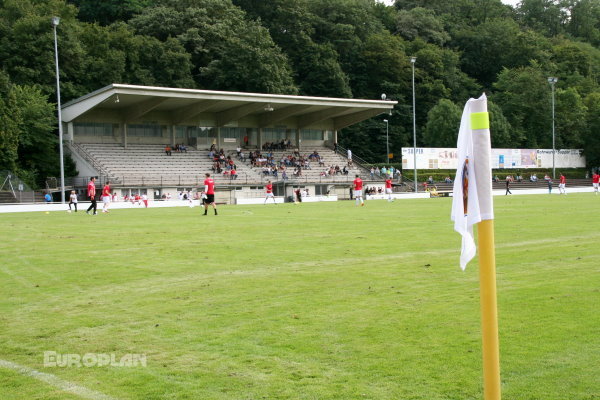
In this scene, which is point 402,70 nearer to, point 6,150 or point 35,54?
point 35,54

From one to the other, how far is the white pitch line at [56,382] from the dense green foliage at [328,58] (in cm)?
5748

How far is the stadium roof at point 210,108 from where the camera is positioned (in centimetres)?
6041

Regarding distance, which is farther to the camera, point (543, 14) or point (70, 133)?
point (543, 14)

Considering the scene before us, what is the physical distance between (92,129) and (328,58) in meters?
44.1

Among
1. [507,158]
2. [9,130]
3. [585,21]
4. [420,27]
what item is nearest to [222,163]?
[9,130]

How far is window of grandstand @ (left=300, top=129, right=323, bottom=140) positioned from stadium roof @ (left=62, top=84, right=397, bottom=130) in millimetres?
640

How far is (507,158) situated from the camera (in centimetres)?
8038

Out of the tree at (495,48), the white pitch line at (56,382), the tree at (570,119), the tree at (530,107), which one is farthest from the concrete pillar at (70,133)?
the tree at (495,48)

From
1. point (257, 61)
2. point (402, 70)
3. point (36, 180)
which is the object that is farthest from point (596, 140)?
point (36, 180)

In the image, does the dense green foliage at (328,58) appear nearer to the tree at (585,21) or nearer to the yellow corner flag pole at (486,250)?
the tree at (585,21)

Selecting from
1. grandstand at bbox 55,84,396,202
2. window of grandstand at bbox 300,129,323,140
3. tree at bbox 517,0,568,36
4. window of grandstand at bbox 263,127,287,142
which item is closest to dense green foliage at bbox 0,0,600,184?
grandstand at bbox 55,84,396,202

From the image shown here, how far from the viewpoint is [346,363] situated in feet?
20.4

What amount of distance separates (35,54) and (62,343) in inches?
2759

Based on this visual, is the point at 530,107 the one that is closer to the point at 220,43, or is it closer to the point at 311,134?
the point at 311,134
